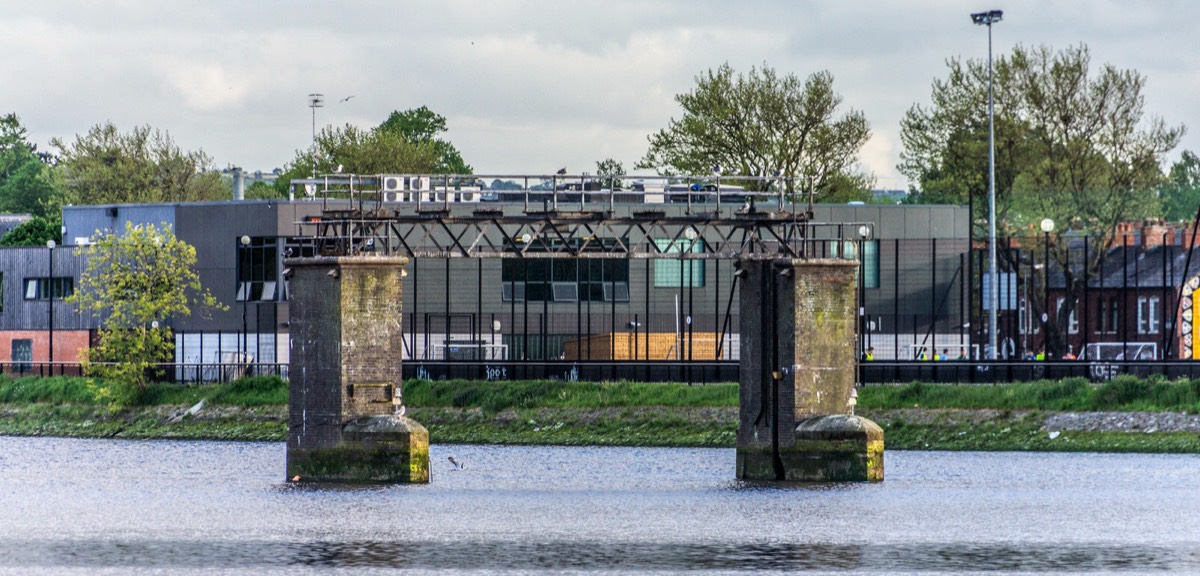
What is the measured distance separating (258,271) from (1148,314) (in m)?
44.8

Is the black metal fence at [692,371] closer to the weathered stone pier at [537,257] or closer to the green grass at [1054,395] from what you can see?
the green grass at [1054,395]

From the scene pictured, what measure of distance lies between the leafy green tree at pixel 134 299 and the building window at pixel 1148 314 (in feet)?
149

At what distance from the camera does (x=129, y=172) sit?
156m

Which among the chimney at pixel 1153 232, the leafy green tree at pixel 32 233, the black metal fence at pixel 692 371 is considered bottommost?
the black metal fence at pixel 692 371

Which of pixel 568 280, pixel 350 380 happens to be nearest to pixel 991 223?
pixel 568 280

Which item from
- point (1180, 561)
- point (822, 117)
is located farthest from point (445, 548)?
point (822, 117)

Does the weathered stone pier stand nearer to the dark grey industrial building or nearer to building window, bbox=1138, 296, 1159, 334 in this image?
the dark grey industrial building

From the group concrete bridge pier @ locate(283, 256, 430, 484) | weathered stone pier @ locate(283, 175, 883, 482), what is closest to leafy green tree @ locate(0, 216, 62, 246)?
weathered stone pier @ locate(283, 175, 883, 482)

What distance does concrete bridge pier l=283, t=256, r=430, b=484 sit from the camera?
53906mm

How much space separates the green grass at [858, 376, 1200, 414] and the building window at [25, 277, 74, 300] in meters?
47.4

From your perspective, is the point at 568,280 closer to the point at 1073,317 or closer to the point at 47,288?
the point at 47,288

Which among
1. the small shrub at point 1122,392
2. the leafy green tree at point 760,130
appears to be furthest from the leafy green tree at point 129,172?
the small shrub at point 1122,392

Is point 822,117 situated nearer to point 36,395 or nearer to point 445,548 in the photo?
point 36,395

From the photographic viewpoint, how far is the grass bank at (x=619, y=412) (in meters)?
73.6
